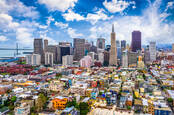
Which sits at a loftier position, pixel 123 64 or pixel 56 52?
pixel 56 52

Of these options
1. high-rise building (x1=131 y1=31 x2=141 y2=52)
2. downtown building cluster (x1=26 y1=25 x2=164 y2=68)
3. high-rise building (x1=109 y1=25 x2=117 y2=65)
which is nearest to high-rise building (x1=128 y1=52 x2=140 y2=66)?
downtown building cluster (x1=26 y1=25 x2=164 y2=68)

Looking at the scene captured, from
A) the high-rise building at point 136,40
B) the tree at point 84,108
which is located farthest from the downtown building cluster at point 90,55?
the tree at point 84,108

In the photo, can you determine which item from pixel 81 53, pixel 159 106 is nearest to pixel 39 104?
pixel 159 106

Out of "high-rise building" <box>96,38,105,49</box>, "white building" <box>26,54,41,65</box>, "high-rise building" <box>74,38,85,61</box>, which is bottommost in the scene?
"white building" <box>26,54,41,65</box>

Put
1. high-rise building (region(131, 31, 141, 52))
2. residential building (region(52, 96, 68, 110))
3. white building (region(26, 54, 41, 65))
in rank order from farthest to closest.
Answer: high-rise building (region(131, 31, 141, 52)) → white building (region(26, 54, 41, 65)) → residential building (region(52, 96, 68, 110))

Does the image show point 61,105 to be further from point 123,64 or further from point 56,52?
point 56,52

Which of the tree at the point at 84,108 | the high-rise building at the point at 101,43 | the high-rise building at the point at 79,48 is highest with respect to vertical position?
the high-rise building at the point at 101,43

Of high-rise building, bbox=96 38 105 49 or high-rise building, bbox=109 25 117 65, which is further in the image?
high-rise building, bbox=96 38 105 49

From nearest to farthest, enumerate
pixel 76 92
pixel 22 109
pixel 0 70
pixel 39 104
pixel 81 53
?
pixel 22 109 → pixel 39 104 → pixel 76 92 → pixel 0 70 → pixel 81 53

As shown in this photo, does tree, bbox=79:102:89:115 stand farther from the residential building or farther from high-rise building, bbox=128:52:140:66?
high-rise building, bbox=128:52:140:66

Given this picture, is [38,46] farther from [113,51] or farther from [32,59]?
[113,51]

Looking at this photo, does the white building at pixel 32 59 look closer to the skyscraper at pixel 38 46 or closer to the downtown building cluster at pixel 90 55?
the downtown building cluster at pixel 90 55
